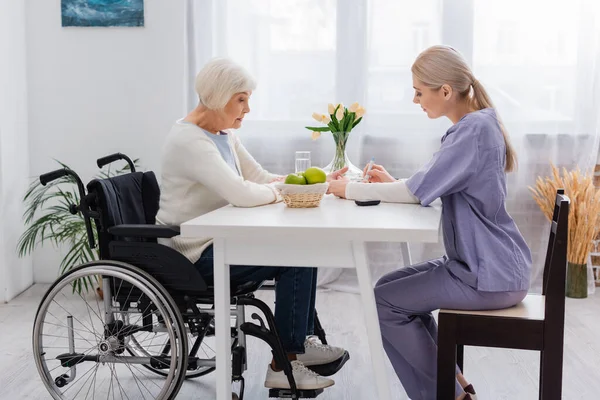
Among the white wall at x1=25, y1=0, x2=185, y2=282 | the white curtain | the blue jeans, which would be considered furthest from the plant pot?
the white wall at x1=25, y1=0, x2=185, y2=282

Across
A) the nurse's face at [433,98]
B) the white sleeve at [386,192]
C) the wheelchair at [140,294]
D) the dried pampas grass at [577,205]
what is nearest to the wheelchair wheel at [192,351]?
the wheelchair at [140,294]

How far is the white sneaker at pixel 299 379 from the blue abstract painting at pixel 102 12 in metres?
2.32

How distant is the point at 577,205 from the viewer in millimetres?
3855

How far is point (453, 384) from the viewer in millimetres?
2018

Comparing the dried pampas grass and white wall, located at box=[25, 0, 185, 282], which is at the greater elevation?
white wall, located at box=[25, 0, 185, 282]

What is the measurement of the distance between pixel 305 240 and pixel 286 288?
45 centimetres

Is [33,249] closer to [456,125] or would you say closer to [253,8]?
[253,8]

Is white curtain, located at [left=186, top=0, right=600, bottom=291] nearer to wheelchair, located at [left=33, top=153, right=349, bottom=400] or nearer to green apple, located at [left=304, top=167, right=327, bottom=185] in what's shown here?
wheelchair, located at [left=33, top=153, right=349, bottom=400]

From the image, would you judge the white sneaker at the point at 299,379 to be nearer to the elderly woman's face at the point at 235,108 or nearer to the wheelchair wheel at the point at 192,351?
the wheelchair wheel at the point at 192,351

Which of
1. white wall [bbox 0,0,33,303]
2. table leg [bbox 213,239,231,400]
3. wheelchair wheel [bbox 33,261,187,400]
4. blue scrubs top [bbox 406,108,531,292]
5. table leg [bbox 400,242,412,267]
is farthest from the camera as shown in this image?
white wall [bbox 0,0,33,303]

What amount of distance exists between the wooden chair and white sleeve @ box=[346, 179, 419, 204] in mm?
392

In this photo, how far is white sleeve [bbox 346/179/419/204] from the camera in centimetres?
228

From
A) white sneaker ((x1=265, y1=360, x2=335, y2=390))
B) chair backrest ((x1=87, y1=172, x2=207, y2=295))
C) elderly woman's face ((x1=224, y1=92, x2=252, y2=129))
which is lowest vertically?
white sneaker ((x1=265, y1=360, x2=335, y2=390))

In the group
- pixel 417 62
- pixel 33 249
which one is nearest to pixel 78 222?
pixel 33 249
